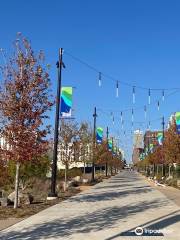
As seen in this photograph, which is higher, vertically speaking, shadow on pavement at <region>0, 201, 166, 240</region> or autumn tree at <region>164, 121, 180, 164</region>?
autumn tree at <region>164, 121, 180, 164</region>

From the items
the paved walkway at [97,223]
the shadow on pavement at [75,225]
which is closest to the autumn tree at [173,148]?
the paved walkway at [97,223]

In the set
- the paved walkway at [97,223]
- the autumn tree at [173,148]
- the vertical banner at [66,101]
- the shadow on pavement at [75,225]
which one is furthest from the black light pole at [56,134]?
the autumn tree at [173,148]

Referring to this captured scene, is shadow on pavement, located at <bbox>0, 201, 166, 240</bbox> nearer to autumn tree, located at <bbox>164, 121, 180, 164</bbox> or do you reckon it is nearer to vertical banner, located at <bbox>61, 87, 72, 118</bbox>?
vertical banner, located at <bbox>61, 87, 72, 118</bbox>

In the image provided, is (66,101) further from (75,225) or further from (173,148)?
(173,148)

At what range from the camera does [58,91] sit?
24.7m

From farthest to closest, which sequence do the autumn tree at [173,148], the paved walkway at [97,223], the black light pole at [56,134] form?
the autumn tree at [173,148], the black light pole at [56,134], the paved walkway at [97,223]

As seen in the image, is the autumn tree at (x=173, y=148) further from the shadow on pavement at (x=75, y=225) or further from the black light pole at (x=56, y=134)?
the shadow on pavement at (x=75, y=225)

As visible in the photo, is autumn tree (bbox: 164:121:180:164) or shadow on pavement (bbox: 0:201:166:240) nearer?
shadow on pavement (bbox: 0:201:166:240)

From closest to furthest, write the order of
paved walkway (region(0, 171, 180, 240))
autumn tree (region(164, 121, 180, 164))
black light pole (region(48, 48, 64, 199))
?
paved walkway (region(0, 171, 180, 240))
black light pole (region(48, 48, 64, 199))
autumn tree (region(164, 121, 180, 164))

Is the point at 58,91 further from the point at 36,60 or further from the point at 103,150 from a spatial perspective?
the point at 103,150

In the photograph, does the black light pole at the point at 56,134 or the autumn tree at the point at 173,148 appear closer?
the black light pole at the point at 56,134

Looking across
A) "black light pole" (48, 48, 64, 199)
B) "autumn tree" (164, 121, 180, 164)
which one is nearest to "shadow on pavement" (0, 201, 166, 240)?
"black light pole" (48, 48, 64, 199)

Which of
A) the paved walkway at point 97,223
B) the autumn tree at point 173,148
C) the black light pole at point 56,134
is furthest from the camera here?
the autumn tree at point 173,148

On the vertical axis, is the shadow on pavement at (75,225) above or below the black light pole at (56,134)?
below
